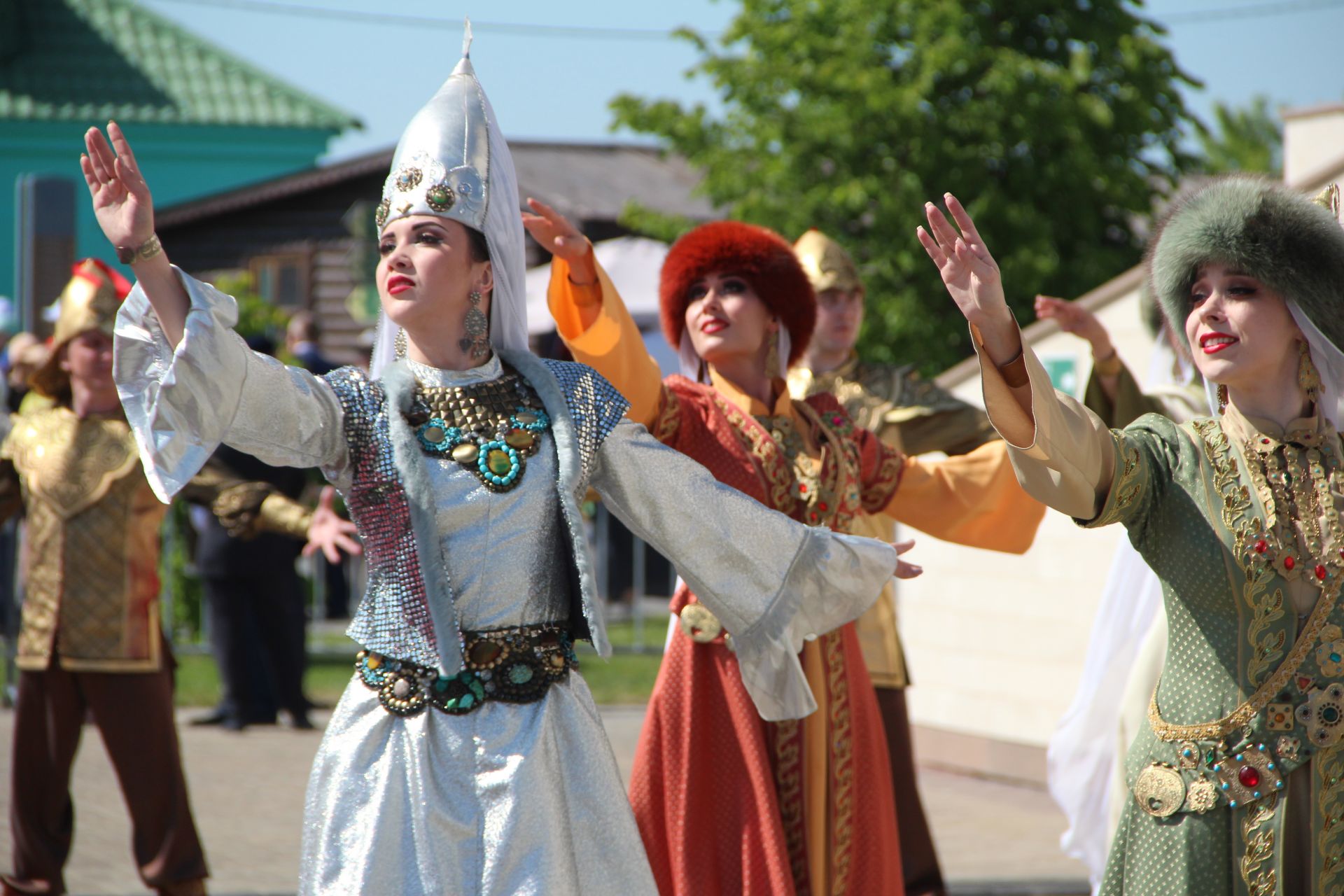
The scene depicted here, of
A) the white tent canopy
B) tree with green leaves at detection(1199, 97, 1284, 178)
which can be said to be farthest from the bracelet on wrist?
tree with green leaves at detection(1199, 97, 1284, 178)

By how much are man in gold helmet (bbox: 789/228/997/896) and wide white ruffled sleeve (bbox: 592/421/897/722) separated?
5.01 feet

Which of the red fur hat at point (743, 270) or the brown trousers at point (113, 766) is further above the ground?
the red fur hat at point (743, 270)

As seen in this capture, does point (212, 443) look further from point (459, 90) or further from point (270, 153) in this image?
point (270, 153)

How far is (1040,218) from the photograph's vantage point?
1546cm

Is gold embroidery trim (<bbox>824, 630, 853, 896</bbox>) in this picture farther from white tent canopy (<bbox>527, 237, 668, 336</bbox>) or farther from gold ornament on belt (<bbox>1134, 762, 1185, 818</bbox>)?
white tent canopy (<bbox>527, 237, 668, 336</bbox>)

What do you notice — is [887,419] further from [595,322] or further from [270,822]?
[270,822]

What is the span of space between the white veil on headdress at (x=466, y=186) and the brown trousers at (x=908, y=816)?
222 centimetres

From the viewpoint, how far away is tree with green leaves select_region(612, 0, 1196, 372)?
1544 centimetres

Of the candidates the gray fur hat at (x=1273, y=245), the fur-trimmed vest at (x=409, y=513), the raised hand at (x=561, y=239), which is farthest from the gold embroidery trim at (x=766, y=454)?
the gray fur hat at (x=1273, y=245)

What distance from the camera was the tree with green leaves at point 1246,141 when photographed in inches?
1571

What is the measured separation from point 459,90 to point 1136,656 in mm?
2847

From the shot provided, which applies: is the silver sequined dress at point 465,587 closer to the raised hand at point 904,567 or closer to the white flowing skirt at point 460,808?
the white flowing skirt at point 460,808

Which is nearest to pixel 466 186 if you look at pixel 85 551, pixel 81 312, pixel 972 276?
pixel 972 276

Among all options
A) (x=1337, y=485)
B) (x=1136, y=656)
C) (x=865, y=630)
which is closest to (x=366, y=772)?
(x=1337, y=485)
